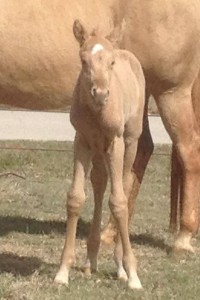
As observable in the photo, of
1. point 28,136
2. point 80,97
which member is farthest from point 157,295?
point 28,136

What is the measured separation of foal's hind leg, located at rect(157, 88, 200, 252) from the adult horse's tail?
6.0 inches

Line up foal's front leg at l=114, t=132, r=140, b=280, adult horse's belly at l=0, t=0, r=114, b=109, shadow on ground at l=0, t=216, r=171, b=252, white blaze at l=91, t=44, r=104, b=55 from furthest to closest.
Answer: shadow on ground at l=0, t=216, r=171, b=252, adult horse's belly at l=0, t=0, r=114, b=109, foal's front leg at l=114, t=132, r=140, b=280, white blaze at l=91, t=44, r=104, b=55

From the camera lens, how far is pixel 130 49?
253 inches

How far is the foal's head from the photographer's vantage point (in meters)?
4.71

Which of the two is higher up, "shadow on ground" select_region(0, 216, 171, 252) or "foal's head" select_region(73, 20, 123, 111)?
"foal's head" select_region(73, 20, 123, 111)

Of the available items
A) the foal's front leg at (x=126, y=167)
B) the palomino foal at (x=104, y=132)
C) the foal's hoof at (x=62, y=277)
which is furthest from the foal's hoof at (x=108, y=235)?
the foal's hoof at (x=62, y=277)

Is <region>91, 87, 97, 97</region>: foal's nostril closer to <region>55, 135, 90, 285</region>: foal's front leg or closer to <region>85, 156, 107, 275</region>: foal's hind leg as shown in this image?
<region>55, 135, 90, 285</region>: foal's front leg

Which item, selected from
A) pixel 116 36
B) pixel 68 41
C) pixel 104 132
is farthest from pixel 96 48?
pixel 68 41

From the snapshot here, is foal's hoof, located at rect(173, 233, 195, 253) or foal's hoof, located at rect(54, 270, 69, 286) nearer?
foal's hoof, located at rect(54, 270, 69, 286)

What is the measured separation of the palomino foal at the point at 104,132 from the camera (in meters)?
4.84

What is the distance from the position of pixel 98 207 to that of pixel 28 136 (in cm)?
715

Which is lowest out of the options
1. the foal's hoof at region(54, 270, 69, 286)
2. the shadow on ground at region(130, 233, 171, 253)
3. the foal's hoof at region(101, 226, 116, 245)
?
the shadow on ground at region(130, 233, 171, 253)

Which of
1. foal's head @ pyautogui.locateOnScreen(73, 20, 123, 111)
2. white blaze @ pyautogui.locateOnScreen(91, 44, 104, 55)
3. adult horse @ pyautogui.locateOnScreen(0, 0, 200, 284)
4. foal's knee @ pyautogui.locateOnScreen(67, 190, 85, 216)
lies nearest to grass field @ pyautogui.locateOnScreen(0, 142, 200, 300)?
foal's knee @ pyautogui.locateOnScreen(67, 190, 85, 216)

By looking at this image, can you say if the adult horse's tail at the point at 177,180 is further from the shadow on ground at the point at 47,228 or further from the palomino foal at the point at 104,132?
the palomino foal at the point at 104,132
